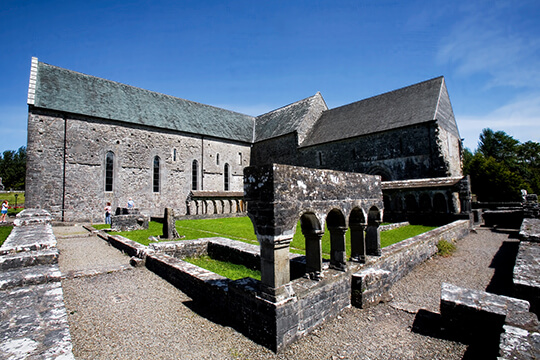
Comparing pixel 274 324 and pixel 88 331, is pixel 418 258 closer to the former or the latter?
pixel 274 324

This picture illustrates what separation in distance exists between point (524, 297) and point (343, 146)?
64.3ft

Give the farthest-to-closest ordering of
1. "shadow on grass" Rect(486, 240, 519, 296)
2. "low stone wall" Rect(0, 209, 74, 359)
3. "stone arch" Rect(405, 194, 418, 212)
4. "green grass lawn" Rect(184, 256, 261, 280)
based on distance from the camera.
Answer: "stone arch" Rect(405, 194, 418, 212)
"green grass lawn" Rect(184, 256, 261, 280)
"shadow on grass" Rect(486, 240, 519, 296)
"low stone wall" Rect(0, 209, 74, 359)

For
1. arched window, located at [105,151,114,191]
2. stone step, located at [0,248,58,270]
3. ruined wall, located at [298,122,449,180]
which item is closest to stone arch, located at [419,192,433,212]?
ruined wall, located at [298,122,449,180]

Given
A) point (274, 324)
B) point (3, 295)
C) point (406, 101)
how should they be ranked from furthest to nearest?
point (406, 101) < point (274, 324) < point (3, 295)

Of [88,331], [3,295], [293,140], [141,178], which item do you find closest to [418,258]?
[88,331]

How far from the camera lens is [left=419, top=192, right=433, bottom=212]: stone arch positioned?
53.0 ft

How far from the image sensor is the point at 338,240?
527cm

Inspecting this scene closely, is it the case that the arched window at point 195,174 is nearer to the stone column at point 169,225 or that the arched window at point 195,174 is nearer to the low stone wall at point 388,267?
the stone column at point 169,225

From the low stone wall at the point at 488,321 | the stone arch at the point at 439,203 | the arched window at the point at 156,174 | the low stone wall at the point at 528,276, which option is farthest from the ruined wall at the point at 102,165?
the low stone wall at the point at 528,276

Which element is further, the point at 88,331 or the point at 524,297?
the point at 524,297

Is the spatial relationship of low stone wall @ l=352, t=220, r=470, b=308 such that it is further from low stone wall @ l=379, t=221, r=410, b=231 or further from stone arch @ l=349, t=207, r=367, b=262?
low stone wall @ l=379, t=221, r=410, b=231

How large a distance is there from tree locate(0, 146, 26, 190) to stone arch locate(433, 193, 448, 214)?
80.5 m

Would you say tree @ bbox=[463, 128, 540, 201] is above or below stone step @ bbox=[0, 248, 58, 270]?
above

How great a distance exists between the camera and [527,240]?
7.70 m
